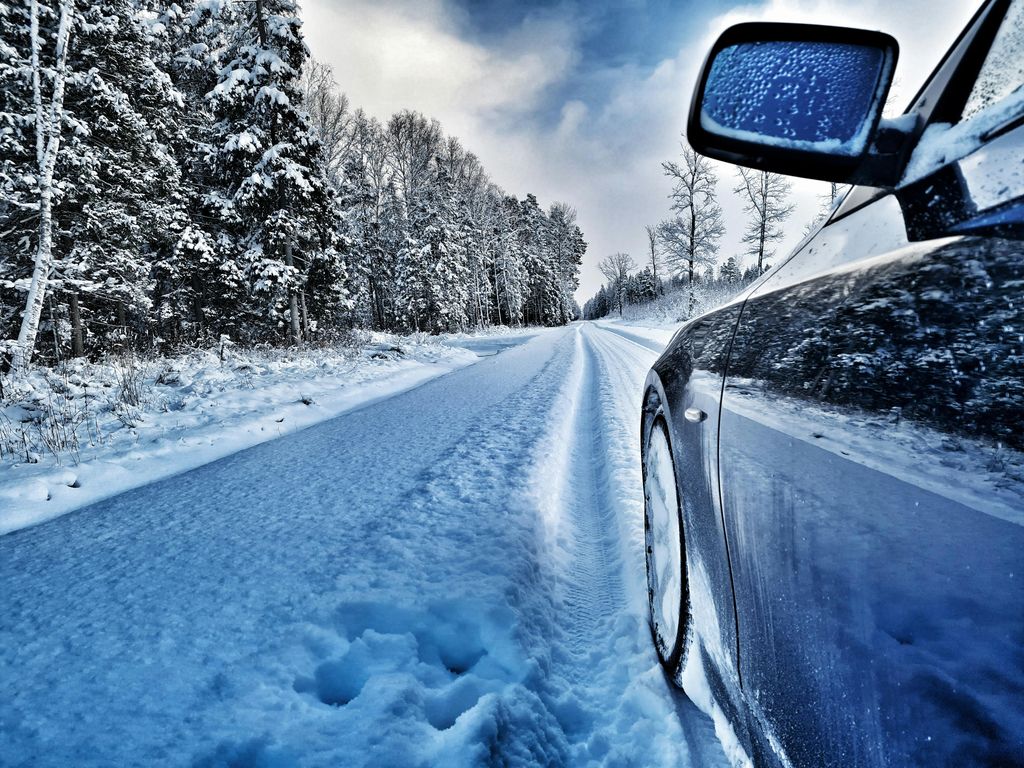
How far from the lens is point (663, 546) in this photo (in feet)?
5.90

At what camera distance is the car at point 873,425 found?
22.1 inches

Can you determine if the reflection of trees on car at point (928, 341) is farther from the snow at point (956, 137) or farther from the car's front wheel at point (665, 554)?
the car's front wheel at point (665, 554)

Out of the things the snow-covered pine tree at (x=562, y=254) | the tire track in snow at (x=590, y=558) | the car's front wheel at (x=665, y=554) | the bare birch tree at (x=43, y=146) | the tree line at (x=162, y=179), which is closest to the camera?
the car's front wheel at (x=665, y=554)

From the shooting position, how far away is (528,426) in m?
4.82

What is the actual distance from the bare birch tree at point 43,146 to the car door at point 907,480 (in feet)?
40.9

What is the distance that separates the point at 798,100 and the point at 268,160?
1588cm

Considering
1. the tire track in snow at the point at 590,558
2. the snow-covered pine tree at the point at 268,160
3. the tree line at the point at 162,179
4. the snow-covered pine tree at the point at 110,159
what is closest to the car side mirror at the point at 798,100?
the tire track in snow at the point at 590,558

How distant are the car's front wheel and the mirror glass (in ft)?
3.52

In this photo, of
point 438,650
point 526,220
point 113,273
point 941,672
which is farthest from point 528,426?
point 526,220

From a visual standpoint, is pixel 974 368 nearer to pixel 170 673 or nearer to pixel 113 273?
pixel 170 673

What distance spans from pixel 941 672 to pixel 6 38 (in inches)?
633

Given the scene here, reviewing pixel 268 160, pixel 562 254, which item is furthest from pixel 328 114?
pixel 562 254

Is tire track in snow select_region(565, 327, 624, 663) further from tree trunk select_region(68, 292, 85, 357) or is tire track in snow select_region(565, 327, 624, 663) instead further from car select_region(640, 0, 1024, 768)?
tree trunk select_region(68, 292, 85, 357)

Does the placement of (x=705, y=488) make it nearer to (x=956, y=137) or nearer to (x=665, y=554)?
(x=665, y=554)
